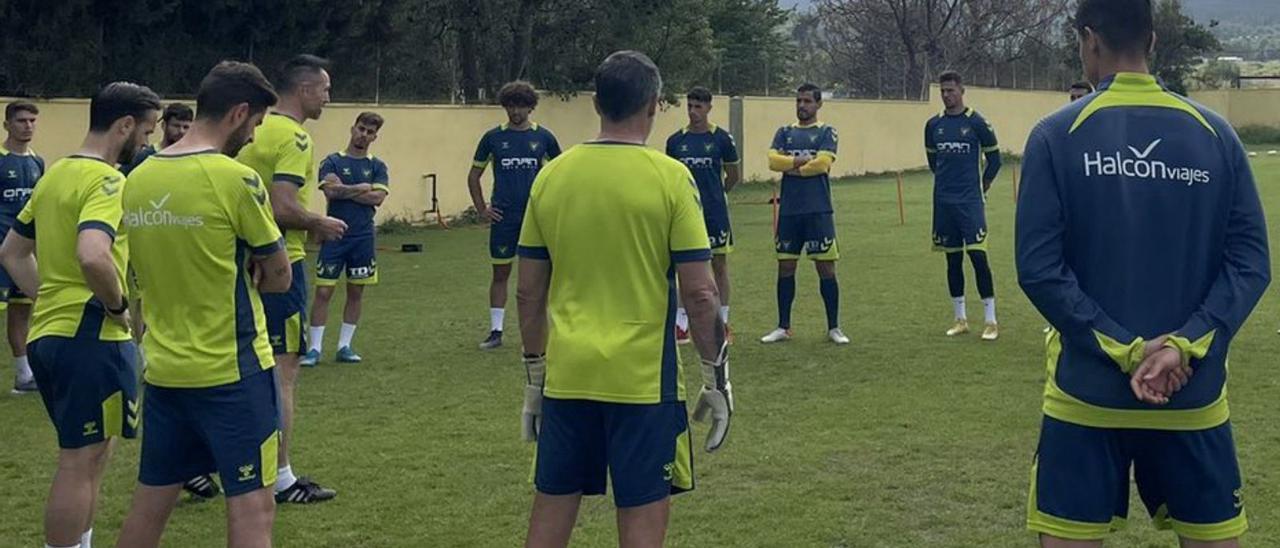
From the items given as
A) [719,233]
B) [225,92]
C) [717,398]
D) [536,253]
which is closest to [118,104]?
[225,92]

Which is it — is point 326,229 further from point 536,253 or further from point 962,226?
point 962,226

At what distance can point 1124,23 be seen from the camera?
4.21 m

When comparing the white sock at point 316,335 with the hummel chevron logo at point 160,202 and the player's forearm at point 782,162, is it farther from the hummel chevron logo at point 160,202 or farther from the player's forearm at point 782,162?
the hummel chevron logo at point 160,202

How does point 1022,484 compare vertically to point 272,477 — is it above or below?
below

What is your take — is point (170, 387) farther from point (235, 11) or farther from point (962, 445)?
point (235, 11)

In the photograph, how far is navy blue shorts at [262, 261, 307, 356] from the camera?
711 centimetres

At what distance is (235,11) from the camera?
77.3 feet

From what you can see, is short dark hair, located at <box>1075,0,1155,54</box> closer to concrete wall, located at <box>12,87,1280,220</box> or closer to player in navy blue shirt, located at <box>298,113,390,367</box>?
player in navy blue shirt, located at <box>298,113,390,367</box>

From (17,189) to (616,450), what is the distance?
25.6 ft

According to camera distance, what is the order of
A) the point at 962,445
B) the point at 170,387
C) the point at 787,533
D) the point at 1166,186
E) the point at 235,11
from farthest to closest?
the point at 235,11
the point at 962,445
the point at 787,533
the point at 170,387
the point at 1166,186

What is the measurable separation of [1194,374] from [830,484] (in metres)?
Result: 3.61

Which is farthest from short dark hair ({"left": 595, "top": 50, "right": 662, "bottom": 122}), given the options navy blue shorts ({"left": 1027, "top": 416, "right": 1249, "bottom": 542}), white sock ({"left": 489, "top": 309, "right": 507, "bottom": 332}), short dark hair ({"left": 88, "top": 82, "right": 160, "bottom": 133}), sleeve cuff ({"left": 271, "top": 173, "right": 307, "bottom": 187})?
white sock ({"left": 489, "top": 309, "right": 507, "bottom": 332})

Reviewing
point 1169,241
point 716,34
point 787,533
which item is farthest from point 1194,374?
point 716,34

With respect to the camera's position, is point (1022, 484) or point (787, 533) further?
point (1022, 484)
